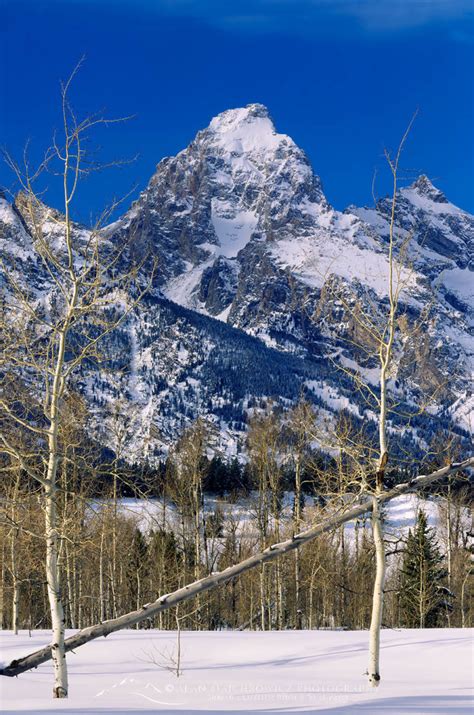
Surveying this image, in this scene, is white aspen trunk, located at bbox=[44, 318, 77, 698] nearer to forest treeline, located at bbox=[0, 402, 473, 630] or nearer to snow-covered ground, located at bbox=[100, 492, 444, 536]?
snow-covered ground, located at bbox=[100, 492, 444, 536]

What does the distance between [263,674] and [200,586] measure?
682 centimetres

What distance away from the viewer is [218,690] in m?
11.6

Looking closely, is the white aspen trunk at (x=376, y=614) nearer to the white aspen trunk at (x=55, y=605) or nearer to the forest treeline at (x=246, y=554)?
the forest treeline at (x=246, y=554)

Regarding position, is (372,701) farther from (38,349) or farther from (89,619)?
(89,619)

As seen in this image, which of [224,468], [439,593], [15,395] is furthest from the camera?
[224,468]

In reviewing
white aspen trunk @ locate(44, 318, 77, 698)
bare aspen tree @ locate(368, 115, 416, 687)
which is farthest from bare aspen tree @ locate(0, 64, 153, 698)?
bare aspen tree @ locate(368, 115, 416, 687)

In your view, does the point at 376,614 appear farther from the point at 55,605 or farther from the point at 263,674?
the point at 55,605

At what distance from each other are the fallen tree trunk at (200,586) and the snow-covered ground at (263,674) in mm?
523

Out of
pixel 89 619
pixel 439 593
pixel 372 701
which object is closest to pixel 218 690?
pixel 372 701

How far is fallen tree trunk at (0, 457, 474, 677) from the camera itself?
8.43 metres

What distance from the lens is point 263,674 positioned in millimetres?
14125

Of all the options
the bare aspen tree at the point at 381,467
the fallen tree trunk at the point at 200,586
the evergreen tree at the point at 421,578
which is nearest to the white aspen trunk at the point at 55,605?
the fallen tree trunk at the point at 200,586

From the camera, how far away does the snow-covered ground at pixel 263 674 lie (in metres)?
7.11

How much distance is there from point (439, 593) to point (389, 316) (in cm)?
2987
